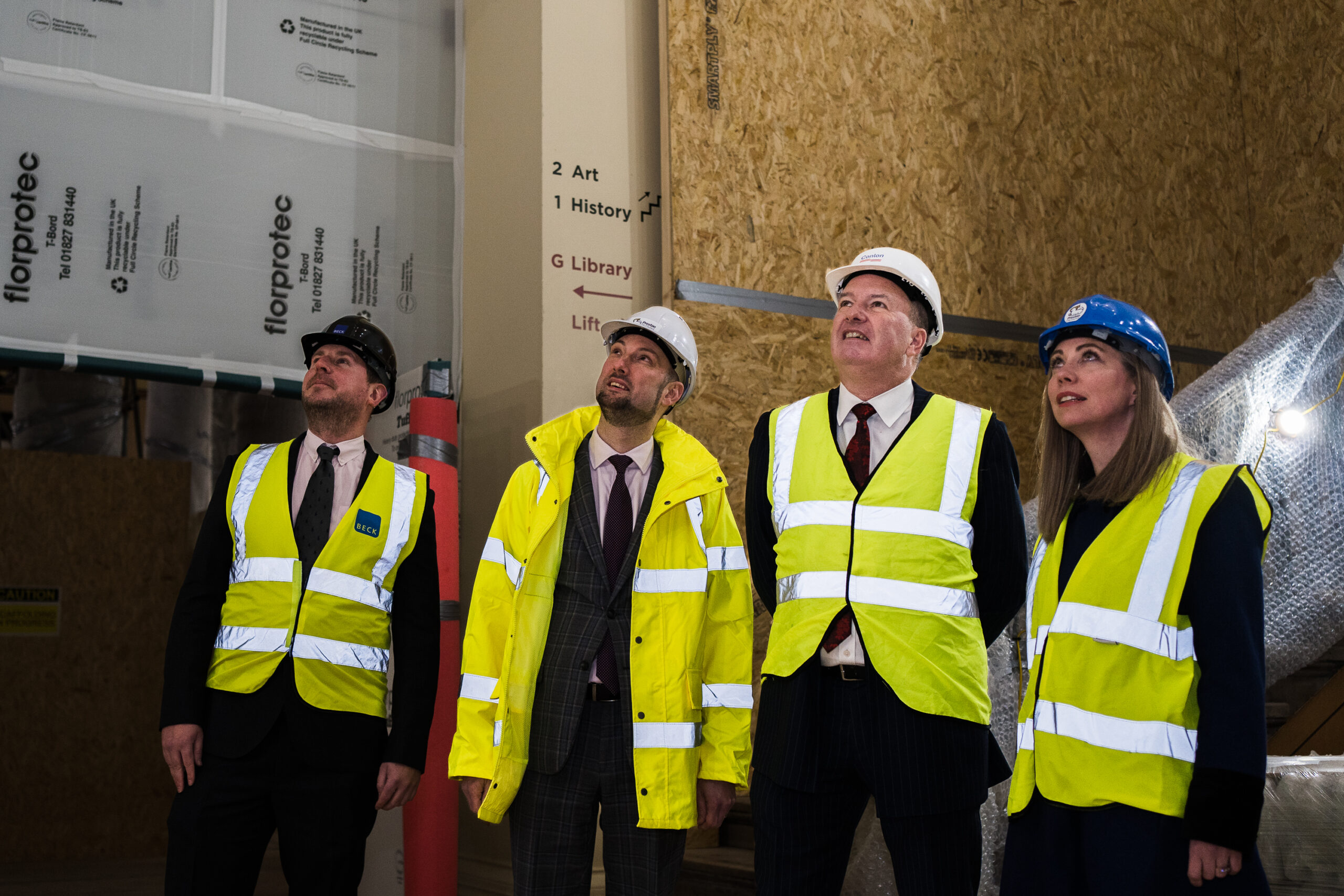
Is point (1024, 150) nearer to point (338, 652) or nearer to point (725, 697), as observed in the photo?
point (725, 697)

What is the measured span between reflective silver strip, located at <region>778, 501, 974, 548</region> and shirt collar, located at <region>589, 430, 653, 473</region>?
68 centimetres

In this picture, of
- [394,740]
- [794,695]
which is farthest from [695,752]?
[394,740]

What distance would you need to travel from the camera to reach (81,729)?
771 centimetres

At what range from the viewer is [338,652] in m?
3.09

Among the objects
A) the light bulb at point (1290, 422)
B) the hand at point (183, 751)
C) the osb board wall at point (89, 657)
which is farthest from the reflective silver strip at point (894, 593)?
the osb board wall at point (89, 657)

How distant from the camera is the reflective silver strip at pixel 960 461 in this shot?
2.67 metres

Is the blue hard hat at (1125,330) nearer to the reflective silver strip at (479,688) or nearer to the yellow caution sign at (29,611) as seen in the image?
the reflective silver strip at (479,688)

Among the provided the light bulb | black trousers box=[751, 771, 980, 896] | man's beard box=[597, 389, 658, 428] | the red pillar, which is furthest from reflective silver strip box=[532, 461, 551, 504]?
the light bulb

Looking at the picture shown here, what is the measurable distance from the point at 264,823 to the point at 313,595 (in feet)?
1.98

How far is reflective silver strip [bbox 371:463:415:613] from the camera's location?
323 centimetres

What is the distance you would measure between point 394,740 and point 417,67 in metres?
4.02

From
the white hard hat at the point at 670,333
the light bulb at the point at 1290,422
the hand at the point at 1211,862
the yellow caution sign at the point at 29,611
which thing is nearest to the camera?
the hand at the point at 1211,862

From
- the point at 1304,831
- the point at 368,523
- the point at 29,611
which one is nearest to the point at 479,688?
the point at 368,523

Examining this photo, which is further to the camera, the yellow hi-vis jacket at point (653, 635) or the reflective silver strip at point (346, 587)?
the reflective silver strip at point (346, 587)
